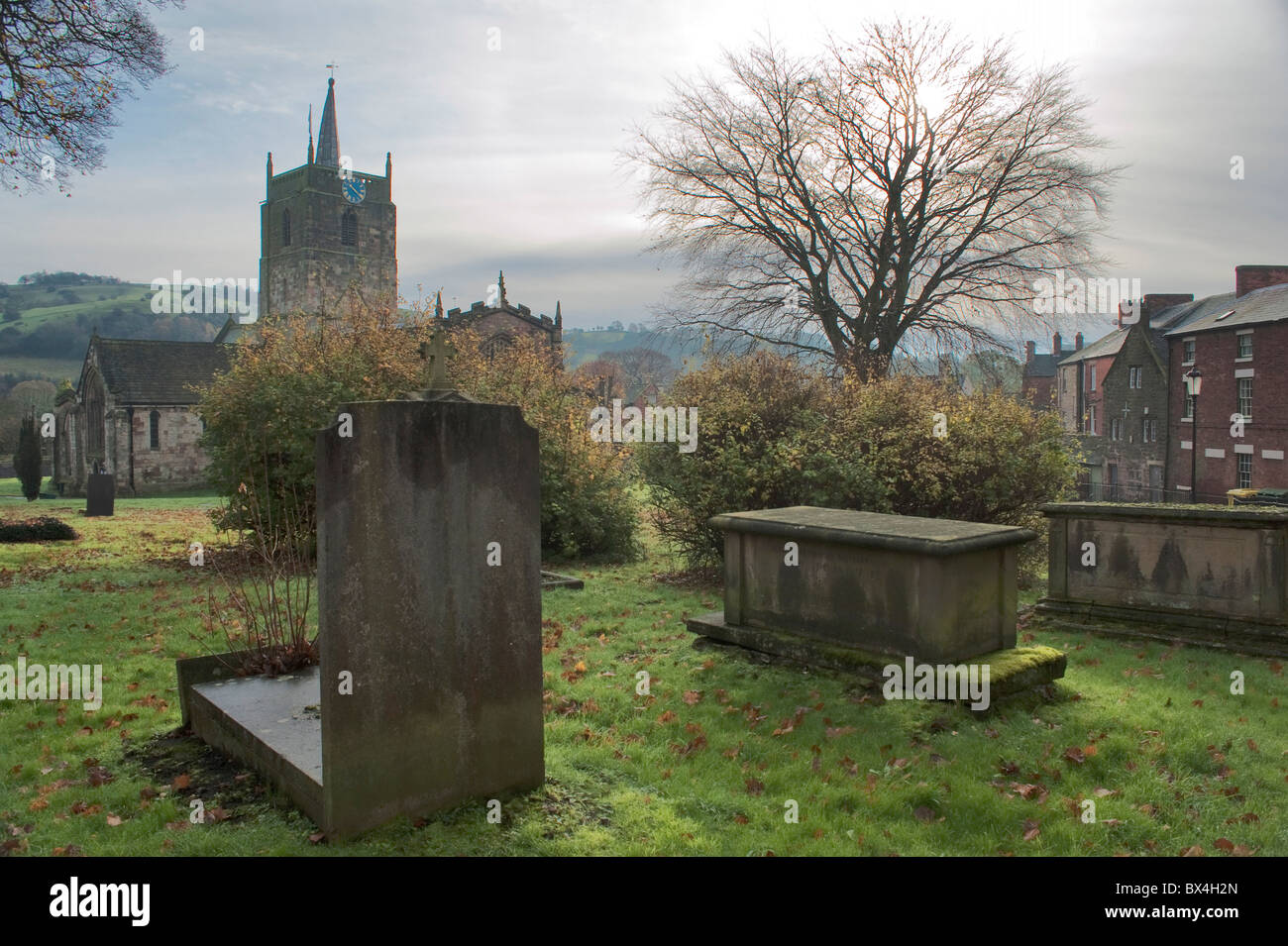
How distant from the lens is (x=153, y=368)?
4581 centimetres

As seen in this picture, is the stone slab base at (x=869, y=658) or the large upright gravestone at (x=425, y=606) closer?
the large upright gravestone at (x=425, y=606)

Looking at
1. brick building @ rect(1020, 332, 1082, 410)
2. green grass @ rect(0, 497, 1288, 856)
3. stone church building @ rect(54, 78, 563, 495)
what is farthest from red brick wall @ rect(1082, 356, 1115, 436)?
green grass @ rect(0, 497, 1288, 856)

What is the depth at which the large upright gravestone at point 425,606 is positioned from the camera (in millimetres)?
4129

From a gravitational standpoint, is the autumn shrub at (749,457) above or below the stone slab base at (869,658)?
above

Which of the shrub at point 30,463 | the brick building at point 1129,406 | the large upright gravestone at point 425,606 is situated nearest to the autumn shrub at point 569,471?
the large upright gravestone at point 425,606

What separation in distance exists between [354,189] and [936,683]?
6798 centimetres

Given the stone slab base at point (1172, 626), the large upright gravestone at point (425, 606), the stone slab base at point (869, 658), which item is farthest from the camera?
the stone slab base at point (1172, 626)

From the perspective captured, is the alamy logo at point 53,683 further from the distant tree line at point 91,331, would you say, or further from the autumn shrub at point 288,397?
the distant tree line at point 91,331

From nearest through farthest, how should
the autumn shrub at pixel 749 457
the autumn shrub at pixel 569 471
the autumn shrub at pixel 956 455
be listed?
the autumn shrub at pixel 749 457, the autumn shrub at pixel 956 455, the autumn shrub at pixel 569 471

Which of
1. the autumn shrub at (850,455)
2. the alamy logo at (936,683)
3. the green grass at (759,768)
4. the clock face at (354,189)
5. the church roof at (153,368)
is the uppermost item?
the clock face at (354,189)

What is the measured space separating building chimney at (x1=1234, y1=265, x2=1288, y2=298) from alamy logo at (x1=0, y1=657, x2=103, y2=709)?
43372 mm

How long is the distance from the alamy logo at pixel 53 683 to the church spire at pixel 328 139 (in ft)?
211

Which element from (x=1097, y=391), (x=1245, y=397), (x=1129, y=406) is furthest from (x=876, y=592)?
(x=1097, y=391)
